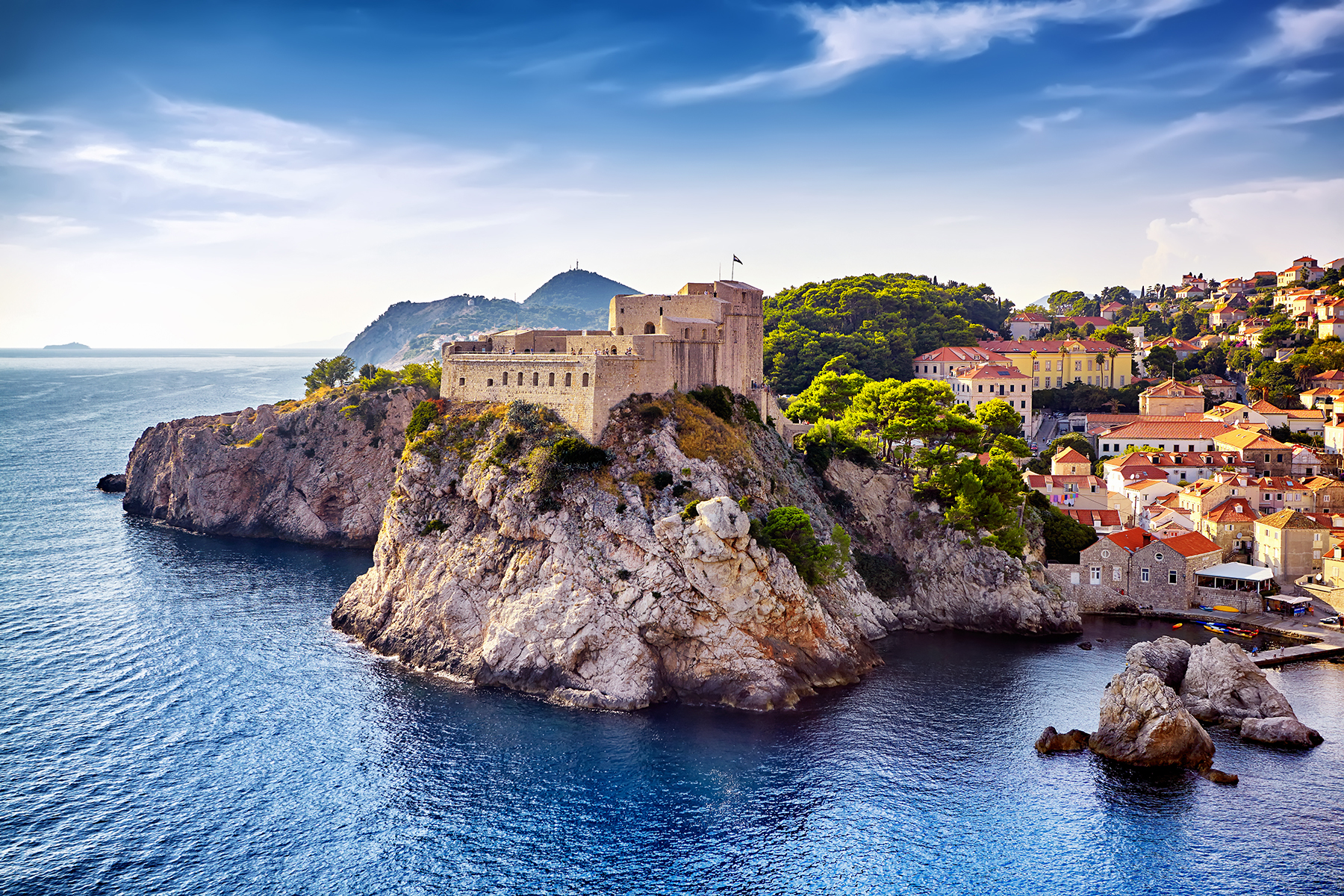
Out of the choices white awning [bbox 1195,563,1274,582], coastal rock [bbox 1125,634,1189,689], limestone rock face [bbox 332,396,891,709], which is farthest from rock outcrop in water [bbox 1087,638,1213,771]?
white awning [bbox 1195,563,1274,582]

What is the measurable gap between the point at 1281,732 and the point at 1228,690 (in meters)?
3.77

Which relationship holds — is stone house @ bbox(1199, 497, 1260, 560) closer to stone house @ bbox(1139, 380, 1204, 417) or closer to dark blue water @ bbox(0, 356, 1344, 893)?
dark blue water @ bbox(0, 356, 1344, 893)

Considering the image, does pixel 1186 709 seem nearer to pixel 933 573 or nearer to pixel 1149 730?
pixel 1149 730

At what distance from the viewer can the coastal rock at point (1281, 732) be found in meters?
46.6

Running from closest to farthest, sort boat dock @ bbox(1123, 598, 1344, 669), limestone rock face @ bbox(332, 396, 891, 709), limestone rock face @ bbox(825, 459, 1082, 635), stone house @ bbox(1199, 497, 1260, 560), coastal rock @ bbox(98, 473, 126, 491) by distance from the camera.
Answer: limestone rock face @ bbox(332, 396, 891, 709) → boat dock @ bbox(1123, 598, 1344, 669) → limestone rock face @ bbox(825, 459, 1082, 635) → stone house @ bbox(1199, 497, 1260, 560) → coastal rock @ bbox(98, 473, 126, 491)

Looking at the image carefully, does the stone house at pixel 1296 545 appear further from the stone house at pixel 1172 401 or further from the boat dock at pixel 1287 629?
the stone house at pixel 1172 401

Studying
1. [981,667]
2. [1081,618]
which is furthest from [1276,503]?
[981,667]

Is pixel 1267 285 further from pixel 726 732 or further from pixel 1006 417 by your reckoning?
pixel 726 732

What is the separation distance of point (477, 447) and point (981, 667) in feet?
115

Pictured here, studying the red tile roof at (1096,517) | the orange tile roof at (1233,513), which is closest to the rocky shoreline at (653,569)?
the red tile roof at (1096,517)

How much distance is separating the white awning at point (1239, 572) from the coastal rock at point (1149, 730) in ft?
85.5

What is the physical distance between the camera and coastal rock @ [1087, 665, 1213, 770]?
44.9 m

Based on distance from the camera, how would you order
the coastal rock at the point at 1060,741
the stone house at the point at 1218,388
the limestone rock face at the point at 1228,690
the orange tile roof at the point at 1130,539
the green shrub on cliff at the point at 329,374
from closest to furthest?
the coastal rock at the point at 1060,741, the limestone rock face at the point at 1228,690, the orange tile roof at the point at 1130,539, the stone house at the point at 1218,388, the green shrub on cliff at the point at 329,374

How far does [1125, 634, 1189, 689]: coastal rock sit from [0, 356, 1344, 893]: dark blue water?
123 inches
